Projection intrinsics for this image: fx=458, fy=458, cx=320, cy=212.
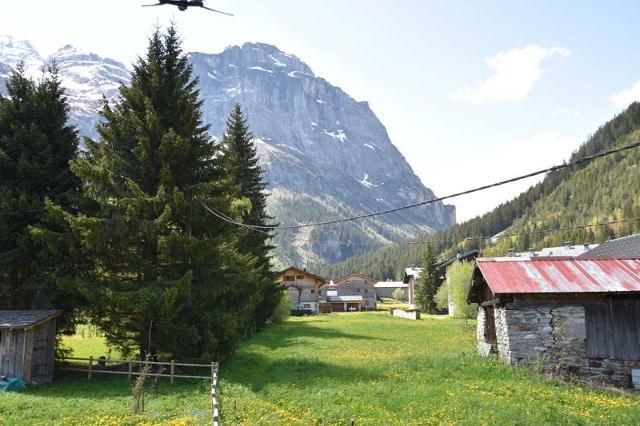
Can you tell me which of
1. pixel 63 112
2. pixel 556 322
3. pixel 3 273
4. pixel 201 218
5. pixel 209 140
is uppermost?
pixel 63 112

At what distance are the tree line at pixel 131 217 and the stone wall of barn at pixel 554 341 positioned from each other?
12511 millimetres

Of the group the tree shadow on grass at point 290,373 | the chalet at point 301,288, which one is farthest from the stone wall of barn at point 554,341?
the chalet at point 301,288

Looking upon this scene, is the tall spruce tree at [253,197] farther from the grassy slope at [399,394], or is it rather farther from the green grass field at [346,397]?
the green grass field at [346,397]

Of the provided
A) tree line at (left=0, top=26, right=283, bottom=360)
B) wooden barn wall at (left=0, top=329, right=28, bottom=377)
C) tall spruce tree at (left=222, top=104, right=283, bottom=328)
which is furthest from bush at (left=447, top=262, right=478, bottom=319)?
wooden barn wall at (left=0, top=329, right=28, bottom=377)

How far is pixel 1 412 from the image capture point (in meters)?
14.4

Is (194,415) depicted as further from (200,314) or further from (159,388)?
(200,314)

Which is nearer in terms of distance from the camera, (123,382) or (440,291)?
(123,382)

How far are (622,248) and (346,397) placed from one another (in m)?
37.9

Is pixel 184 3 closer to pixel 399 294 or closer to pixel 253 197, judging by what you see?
pixel 253 197

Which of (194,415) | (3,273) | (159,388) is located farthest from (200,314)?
(3,273)

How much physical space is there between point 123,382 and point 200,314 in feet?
13.8

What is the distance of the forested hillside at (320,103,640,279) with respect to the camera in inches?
5044

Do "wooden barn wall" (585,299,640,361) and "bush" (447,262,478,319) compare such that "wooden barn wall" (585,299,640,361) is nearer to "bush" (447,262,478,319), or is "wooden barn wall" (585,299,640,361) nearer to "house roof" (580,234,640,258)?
"house roof" (580,234,640,258)

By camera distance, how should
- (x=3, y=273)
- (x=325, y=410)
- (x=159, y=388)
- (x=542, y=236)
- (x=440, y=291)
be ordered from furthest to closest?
(x=542, y=236) → (x=440, y=291) → (x=3, y=273) → (x=159, y=388) → (x=325, y=410)
